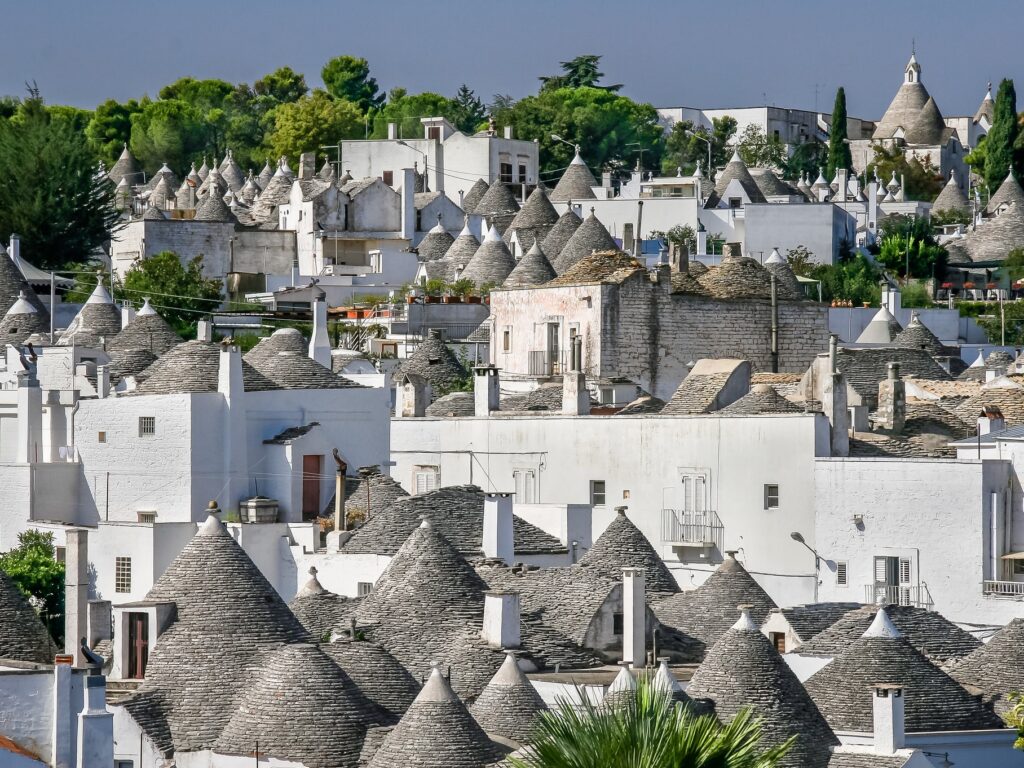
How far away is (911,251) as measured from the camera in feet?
312

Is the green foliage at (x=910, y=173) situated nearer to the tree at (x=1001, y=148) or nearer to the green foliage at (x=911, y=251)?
the tree at (x=1001, y=148)

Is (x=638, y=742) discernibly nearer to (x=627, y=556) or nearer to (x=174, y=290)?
(x=627, y=556)

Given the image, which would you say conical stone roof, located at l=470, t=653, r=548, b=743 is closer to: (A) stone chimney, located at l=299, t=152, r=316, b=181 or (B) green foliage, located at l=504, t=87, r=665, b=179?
(A) stone chimney, located at l=299, t=152, r=316, b=181

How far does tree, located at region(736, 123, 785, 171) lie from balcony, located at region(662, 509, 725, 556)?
76815 millimetres

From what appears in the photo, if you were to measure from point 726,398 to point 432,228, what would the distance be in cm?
4075

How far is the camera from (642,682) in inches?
1125

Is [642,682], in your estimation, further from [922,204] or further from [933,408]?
[922,204]

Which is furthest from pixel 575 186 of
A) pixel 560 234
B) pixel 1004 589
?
pixel 1004 589

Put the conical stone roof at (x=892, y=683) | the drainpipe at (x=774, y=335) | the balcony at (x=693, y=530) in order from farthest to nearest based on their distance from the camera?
the drainpipe at (x=774, y=335) < the balcony at (x=693, y=530) < the conical stone roof at (x=892, y=683)

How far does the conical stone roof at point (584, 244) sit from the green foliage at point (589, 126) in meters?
38.9

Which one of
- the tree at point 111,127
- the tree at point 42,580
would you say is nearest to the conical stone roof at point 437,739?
the tree at point 42,580

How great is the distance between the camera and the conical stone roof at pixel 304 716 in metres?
33.5

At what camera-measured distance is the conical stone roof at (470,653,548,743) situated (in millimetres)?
32875

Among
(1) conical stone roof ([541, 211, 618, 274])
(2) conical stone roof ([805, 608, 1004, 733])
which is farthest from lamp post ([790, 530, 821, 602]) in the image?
(1) conical stone roof ([541, 211, 618, 274])
